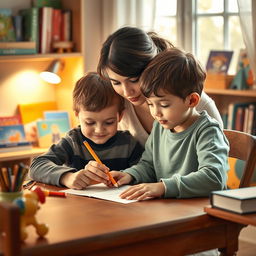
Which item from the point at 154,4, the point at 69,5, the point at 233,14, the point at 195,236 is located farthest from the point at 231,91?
the point at 195,236

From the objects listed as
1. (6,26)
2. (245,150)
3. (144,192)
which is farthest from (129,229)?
(6,26)

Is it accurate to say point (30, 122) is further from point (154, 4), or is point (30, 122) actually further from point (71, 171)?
Result: point (71, 171)

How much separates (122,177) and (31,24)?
7.74 feet

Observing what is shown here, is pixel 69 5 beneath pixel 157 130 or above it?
above

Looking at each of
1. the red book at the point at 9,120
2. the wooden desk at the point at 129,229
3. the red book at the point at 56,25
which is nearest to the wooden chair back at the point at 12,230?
the wooden desk at the point at 129,229

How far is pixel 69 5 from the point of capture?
14.1 ft

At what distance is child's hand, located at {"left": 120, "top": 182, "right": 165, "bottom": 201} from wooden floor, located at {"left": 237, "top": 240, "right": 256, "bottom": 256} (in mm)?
1613

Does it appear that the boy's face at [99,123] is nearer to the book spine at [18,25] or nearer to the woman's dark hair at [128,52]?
the woman's dark hair at [128,52]

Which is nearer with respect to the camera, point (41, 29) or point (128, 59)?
point (128, 59)

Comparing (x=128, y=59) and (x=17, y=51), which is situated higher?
(x=128, y=59)

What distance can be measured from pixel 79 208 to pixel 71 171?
0.39m

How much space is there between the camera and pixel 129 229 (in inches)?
55.6

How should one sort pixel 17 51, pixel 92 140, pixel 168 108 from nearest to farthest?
pixel 168 108 → pixel 92 140 → pixel 17 51

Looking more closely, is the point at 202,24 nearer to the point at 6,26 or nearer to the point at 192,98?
the point at 6,26
